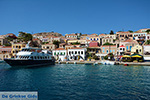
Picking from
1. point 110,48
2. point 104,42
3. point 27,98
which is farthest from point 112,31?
point 27,98

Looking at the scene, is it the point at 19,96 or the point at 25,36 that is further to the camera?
the point at 25,36

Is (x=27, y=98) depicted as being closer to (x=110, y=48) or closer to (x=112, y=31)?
(x=110, y=48)

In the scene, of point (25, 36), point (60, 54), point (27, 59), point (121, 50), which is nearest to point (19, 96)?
point (27, 59)

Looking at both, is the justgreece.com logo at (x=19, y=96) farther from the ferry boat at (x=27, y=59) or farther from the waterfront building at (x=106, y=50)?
the waterfront building at (x=106, y=50)

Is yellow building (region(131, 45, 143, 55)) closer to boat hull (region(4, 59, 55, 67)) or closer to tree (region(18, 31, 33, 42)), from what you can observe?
boat hull (region(4, 59, 55, 67))

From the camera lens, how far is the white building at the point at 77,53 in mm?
59144

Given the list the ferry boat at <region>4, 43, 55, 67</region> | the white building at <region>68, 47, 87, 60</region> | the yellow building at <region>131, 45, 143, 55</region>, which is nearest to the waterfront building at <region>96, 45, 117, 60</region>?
the white building at <region>68, 47, 87, 60</region>

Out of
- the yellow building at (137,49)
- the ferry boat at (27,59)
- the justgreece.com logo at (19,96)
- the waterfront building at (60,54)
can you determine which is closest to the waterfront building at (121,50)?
the yellow building at (137,49)

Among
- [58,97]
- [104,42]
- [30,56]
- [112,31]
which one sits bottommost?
[58,97]

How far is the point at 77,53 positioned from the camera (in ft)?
197

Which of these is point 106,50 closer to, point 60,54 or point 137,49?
point 137,49

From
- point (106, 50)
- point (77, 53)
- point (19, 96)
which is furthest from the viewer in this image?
point (77, 53)

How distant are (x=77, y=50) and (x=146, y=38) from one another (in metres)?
35.8

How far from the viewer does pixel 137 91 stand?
50.1 ft
